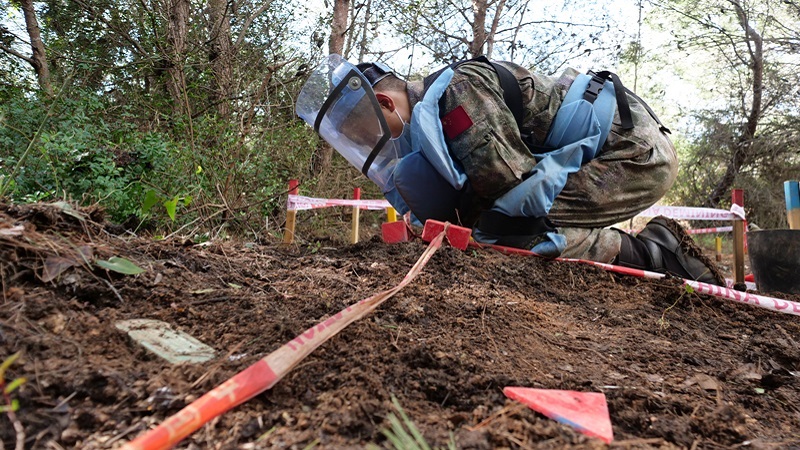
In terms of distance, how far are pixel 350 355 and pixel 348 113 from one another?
178 centimetres

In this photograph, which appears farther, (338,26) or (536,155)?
(338,26)

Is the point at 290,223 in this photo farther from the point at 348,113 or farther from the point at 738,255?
the point at 738,255

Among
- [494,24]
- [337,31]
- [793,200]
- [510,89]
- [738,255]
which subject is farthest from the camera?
[494,24]

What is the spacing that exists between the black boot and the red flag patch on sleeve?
1.39 m

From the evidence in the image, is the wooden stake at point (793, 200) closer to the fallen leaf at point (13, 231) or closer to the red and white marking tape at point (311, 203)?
the red and white marking tape at point (311, 203)

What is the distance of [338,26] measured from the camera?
682 centimetres

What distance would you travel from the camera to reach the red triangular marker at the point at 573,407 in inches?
39.4

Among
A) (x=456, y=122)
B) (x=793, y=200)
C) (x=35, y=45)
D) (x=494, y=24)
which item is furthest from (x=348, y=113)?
(x=494, y=24)

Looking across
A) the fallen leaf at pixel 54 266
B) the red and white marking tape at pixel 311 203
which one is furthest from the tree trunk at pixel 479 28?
the fallen leaf at pixel 54 266

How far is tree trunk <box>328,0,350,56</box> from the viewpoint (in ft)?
22.4

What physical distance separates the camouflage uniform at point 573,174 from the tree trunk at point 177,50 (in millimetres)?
2793

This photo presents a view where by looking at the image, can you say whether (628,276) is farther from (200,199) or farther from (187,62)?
(187,62)

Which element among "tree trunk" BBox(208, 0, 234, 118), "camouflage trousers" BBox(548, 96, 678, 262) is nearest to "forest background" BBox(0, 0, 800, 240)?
"tree trunk" BBox(208, 0, 234, 118)

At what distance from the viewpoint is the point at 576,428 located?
0.99 m
